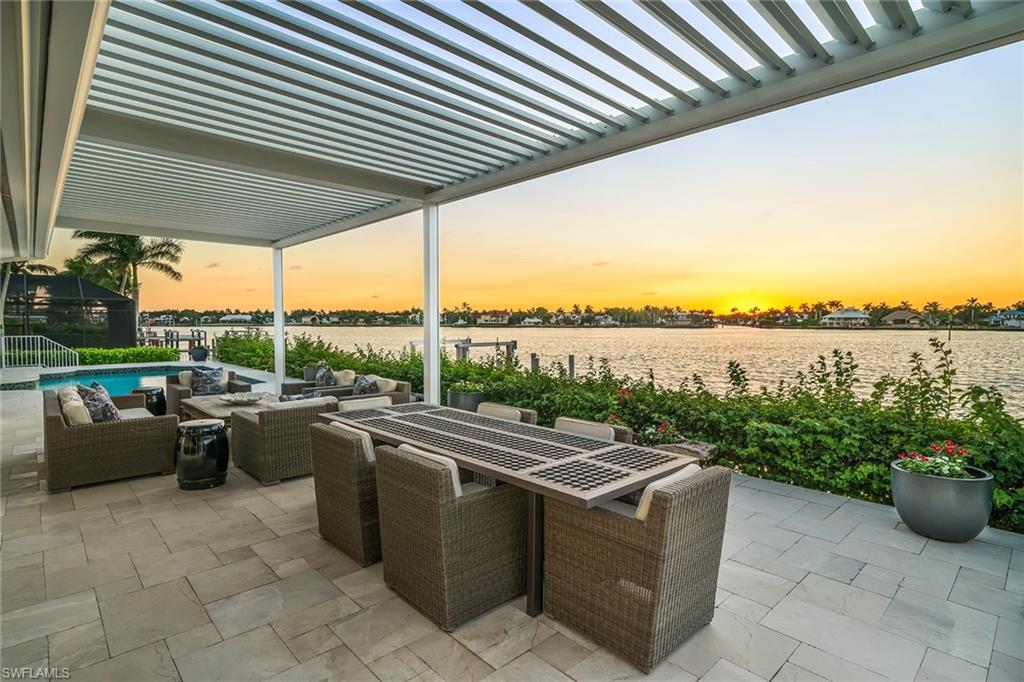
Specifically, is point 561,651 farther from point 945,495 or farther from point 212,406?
point 212,406

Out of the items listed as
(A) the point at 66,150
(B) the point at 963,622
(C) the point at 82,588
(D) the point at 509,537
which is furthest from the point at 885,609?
(A) the point at 66,150

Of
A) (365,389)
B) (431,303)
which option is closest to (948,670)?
(365,389)

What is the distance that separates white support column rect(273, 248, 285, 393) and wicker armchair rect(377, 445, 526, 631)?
28.5 ft

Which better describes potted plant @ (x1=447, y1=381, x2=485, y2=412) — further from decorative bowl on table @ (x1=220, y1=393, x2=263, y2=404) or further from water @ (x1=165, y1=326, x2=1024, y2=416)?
decorative bowl on table @ (x1=220, y1=393, x2=263, y2=404)

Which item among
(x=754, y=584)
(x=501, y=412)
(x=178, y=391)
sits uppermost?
(x=501, y=412)

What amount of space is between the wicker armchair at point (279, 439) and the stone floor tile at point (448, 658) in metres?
2.75

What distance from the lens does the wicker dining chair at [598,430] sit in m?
3.07

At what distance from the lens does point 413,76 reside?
3.36 metres

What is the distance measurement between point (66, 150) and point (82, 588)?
281 cm

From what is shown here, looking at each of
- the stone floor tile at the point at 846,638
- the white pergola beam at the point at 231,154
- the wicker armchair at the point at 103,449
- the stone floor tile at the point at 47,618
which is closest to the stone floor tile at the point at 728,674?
the stone floor tile at the point at 846,638

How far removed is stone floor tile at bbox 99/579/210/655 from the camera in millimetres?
2266

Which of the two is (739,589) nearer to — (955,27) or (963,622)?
(963,622)

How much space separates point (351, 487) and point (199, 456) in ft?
7.14

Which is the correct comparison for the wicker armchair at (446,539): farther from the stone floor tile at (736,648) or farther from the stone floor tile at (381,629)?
the stone floor tile at (736,648)
